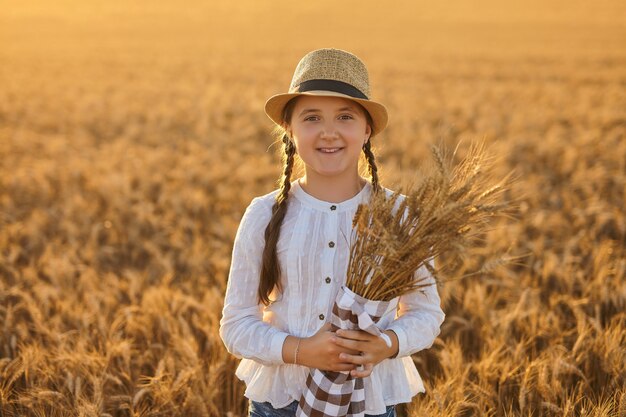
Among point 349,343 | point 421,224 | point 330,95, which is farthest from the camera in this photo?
point 330,95

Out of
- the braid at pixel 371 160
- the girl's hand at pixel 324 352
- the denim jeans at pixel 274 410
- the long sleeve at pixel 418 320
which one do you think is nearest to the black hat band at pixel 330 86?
the braid at pixel 371 160

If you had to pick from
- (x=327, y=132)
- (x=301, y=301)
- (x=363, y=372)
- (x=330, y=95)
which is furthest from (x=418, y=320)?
(x=330, y=95)

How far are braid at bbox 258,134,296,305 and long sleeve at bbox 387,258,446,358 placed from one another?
0.44 metres

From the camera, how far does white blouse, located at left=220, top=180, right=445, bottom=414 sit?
216 centimetres

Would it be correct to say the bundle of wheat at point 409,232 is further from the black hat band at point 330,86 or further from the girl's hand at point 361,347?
the black hat band at point 330,86

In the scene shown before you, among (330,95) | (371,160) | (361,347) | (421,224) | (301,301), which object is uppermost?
(330,95)

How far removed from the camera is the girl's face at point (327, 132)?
6.95 ft

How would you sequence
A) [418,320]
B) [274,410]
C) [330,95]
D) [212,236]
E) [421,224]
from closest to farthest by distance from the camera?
[421,224]
[330,95]
[418,320]
[274,410]
[212,236]

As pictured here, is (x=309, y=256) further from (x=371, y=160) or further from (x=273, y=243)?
(x=371, y=160)

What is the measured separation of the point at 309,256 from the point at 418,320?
0.42 m

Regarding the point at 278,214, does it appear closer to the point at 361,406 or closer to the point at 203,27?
the point at 361,406

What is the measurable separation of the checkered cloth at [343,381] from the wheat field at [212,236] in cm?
44

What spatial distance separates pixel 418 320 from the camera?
2.15 metres

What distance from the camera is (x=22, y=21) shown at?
146 ft
